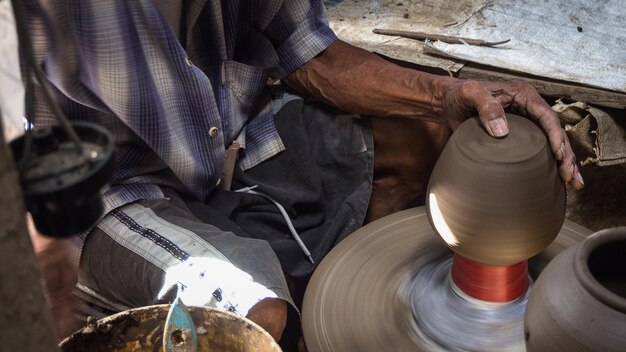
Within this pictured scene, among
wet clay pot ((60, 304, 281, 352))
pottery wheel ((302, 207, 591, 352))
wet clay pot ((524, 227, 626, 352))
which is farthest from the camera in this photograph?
pottery wheel ((302, 207, 591, 352))

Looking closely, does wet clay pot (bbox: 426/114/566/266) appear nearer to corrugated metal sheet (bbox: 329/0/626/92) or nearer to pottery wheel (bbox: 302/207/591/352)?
pottery wheel (bbox: 302/207/591/352)

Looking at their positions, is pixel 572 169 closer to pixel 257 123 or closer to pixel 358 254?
pixel 358 254

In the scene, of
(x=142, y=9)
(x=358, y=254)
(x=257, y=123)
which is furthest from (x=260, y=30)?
(x=358, y=254)

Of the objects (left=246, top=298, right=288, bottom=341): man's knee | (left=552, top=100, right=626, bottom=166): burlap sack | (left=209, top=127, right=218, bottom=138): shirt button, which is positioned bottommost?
(left=552, top=100, right=626, bottom=166): burlap sack

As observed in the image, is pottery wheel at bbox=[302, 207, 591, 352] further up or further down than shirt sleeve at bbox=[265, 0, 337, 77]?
further down

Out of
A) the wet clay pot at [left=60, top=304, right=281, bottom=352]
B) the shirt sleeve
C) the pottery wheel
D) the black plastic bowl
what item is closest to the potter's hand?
the pottery wheel

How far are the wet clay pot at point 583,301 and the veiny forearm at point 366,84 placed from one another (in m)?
0.78

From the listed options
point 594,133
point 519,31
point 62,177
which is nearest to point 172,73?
point 62,177

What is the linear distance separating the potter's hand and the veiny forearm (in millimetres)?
98

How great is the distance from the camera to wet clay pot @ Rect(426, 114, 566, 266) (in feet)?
3.87

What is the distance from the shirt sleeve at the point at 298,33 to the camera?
6.08 ft

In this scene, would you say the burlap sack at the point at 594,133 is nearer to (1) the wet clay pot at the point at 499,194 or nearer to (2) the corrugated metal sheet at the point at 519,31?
(2) the corrugated metal sheet at the point at 519,31

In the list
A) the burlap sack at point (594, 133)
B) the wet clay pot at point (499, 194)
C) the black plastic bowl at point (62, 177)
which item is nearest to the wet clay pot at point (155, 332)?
the wet clay pot at point (499, 194)

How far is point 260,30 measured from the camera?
1863mm
